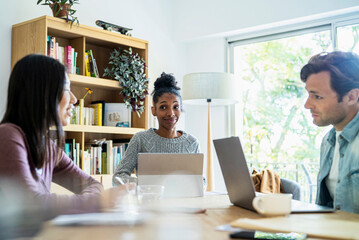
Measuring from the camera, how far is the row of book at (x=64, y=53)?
3307 mm

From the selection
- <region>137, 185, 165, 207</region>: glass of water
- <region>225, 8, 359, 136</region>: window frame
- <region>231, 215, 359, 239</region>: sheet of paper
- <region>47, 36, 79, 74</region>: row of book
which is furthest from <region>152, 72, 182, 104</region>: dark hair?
<region>225, 8, 359, 136</region>: window frame

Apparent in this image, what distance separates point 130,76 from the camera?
3.91 metres

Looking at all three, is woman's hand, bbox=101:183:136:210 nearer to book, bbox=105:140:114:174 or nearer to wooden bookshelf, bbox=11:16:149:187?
wooden bookshelf, bbox=11:16:149:187

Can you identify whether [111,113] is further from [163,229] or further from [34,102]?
[163,229]

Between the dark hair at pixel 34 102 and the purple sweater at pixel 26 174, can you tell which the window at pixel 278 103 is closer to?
the dark hair at pixel 34 102

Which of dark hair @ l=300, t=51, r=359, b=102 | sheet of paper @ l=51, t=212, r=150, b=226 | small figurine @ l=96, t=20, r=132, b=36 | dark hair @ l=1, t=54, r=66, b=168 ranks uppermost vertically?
small figurine @ l=96, t=20, r=132, b=36

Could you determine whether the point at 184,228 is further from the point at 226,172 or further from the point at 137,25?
the point at 137,25

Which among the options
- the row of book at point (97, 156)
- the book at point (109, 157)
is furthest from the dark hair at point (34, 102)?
the book at point (109, 157)

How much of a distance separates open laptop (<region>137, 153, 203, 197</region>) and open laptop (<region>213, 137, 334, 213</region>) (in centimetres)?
18

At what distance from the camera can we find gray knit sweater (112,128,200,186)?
246 cm

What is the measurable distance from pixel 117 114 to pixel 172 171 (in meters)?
2.24

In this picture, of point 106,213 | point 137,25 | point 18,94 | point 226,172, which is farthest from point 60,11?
point 106,213

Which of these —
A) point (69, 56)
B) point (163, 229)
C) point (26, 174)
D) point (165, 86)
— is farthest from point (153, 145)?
point (163, 229)

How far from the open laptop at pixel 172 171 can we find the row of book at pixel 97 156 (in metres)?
1.88
